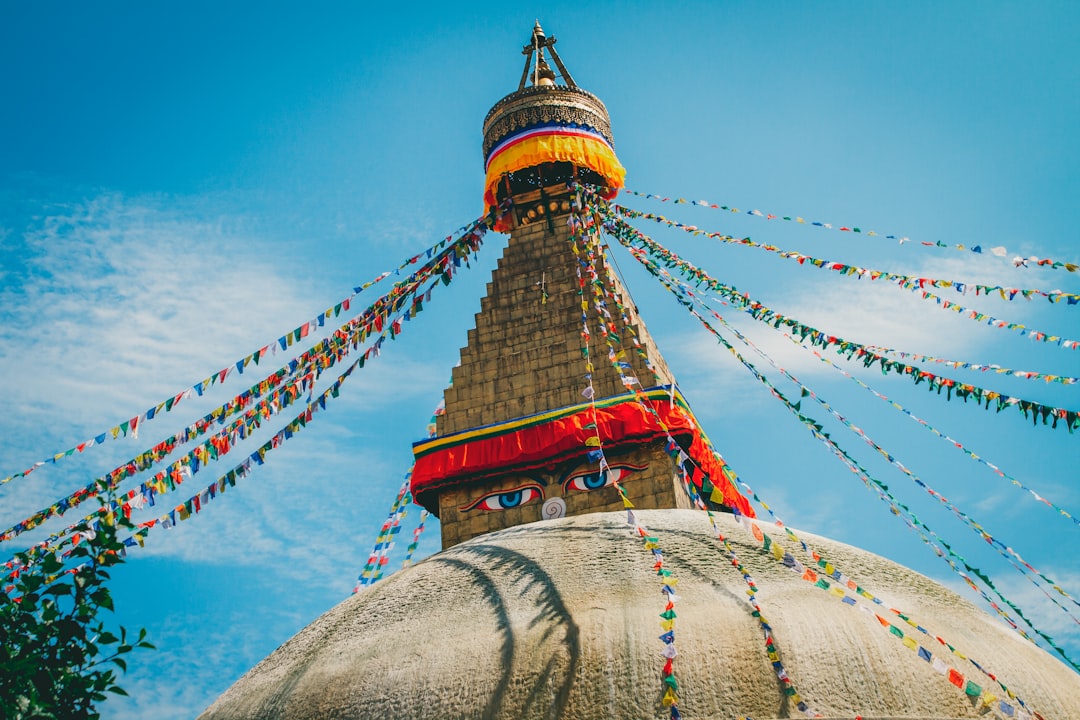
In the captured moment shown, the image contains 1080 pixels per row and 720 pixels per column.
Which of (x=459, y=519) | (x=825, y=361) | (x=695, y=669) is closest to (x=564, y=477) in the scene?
(x=459, y=519)

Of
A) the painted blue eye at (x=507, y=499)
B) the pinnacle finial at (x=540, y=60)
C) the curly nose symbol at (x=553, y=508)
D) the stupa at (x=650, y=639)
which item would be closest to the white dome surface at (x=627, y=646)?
→ the stupa at (x=650, y=639)

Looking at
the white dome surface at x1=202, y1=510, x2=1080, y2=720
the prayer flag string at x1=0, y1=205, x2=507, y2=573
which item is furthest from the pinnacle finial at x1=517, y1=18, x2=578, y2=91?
the white dome surface at x1=202, y1=510, x2=1080, y2=720

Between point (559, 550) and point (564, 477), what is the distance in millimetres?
3051

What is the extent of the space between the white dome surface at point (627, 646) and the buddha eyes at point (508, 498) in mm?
2845

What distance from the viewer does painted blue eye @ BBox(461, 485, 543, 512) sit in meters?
9.37

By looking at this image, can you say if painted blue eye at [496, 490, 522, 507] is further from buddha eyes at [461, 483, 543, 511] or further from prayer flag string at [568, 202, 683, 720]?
prayer flag string at [568, 202, 683, 720]

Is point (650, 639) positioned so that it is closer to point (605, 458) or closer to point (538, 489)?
point (605, 458)

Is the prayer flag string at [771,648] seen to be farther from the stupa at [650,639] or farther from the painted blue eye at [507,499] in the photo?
the painted blue eye at [507,499]

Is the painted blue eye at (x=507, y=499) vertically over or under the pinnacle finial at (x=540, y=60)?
under

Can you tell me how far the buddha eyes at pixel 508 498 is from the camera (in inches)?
369

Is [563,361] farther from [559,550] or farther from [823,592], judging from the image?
[823,592]

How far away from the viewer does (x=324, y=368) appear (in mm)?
9852

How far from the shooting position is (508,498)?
374 inches

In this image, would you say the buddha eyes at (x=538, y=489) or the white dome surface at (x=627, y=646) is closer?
the white dome surface at (x=627, y=646)
